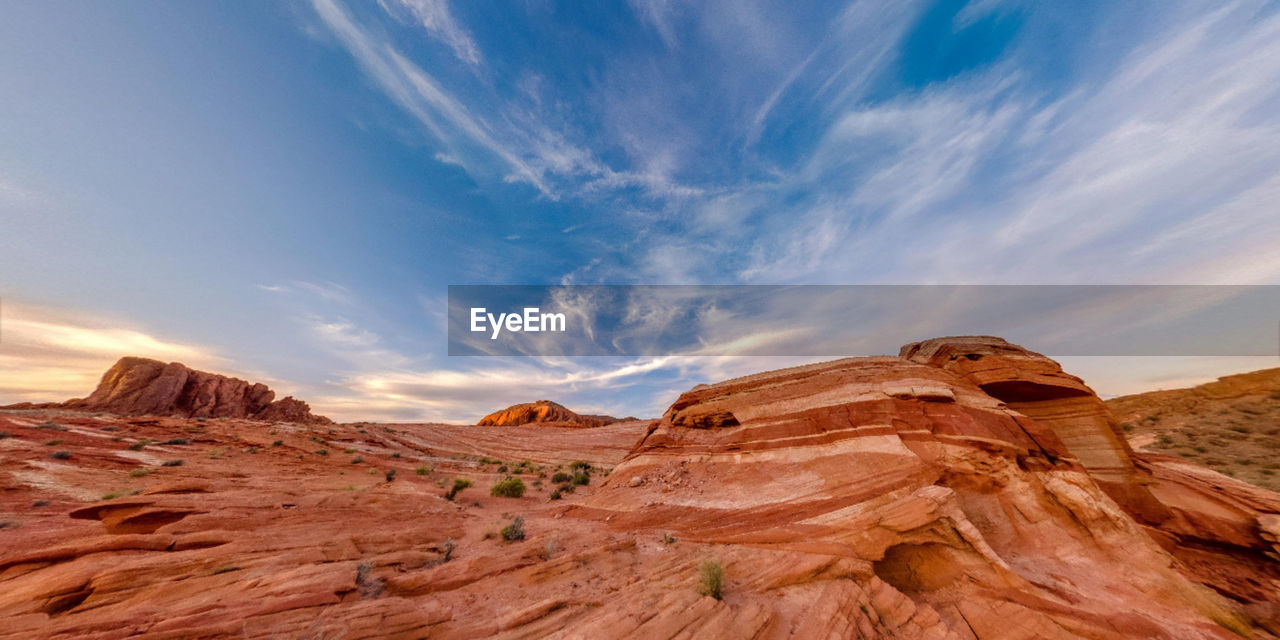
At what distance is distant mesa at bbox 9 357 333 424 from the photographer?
46.5 metres

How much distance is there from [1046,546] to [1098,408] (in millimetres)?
7653

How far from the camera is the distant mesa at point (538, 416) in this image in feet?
275

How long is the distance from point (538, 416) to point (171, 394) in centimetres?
5341

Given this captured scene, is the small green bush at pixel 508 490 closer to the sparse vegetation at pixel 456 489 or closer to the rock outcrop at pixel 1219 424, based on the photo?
the sparse vegetation at pixel 456 489

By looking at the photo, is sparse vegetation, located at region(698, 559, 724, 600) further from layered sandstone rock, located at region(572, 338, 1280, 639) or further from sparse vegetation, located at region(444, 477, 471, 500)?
sparse vegetation, located at region(444, 477, 471, 500)

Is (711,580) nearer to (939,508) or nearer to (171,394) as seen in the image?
(939,508)

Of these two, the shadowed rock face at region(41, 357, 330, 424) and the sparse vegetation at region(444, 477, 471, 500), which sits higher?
the shadowed rock face at region(41, 357, 330, 424)

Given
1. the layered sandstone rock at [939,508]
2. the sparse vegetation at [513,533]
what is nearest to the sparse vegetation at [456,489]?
the layered sandstone rock at [939,508]

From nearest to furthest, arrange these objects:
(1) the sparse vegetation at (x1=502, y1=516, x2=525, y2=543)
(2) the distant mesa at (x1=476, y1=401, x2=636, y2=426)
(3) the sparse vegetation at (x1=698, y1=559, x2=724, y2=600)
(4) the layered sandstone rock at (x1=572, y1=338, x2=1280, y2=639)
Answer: (3) the sparse vegetation at (x1=698, y1=559, x2=724, y2=600), (4) the layered sandstone rock at (x1=572, y1=338, x2=1280, y2=639), (1) the sparse vegetation at (x1=502, y1=516, x2=525, y2=543), (2) the distant mesa at (x1=476, y1=401, x2=636, y2=426)

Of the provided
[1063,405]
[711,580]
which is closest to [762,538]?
[711,580]

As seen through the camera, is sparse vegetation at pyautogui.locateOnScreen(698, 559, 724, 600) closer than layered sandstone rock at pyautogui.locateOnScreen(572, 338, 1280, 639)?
Yes

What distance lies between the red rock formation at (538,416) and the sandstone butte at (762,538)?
69.2 metres

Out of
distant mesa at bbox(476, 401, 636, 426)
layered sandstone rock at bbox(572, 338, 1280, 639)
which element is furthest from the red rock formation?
layered sandstone rock at bbox(572, 338, 1280, 639)

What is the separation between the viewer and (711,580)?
23.0ft
